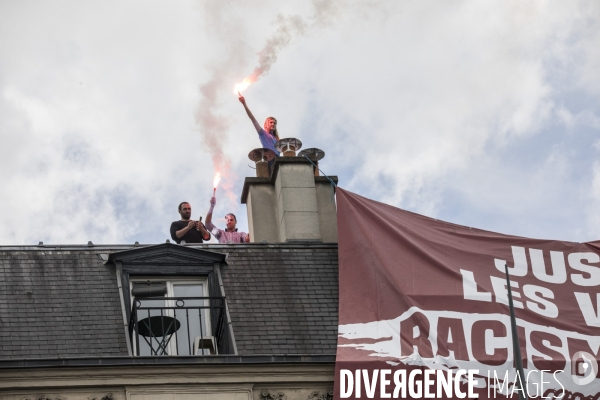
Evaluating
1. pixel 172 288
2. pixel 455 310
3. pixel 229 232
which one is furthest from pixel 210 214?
pixel 455 310

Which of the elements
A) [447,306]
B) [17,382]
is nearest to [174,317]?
[17,382]

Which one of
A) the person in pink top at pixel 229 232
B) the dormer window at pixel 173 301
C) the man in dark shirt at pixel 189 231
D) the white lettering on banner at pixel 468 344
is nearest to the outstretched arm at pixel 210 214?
the person in pink top at pixel 229 232

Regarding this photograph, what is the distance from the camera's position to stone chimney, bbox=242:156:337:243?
20984 millimetres

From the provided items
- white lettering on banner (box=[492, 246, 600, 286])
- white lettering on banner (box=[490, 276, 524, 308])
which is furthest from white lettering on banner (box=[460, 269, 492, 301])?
white lettering on banner (box=[492, 246, 600, 286])

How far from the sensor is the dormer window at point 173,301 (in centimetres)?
1803

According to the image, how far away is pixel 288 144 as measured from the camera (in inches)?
872

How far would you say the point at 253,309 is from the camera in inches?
731

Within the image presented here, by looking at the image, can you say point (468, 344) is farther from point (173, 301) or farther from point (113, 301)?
point (113, 301)

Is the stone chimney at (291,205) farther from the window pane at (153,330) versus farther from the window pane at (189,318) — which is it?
the window pane at (153,330)

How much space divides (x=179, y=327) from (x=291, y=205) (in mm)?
3687

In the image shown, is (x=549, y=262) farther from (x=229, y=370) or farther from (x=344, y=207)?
(x=229, y=370)

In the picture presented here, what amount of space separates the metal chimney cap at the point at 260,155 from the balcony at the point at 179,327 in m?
4.55

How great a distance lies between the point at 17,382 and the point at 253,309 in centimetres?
360

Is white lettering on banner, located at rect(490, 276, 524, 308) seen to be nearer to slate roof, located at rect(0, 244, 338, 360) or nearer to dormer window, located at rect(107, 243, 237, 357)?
slate roof, located at rect(0, 244, 338, 360)
